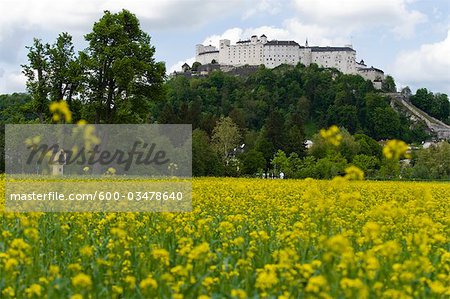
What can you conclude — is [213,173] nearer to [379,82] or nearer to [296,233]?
[296,233]

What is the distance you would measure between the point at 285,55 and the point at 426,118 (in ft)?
153

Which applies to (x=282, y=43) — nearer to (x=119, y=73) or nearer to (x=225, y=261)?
(x=119, y=73)

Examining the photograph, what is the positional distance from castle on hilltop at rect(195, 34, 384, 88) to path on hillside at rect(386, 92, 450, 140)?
46.7 feet

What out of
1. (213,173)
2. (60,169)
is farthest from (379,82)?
(60,169)

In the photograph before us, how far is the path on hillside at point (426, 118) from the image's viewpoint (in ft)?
545

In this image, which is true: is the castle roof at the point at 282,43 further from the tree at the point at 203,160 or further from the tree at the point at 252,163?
the tree at the point at 203,160

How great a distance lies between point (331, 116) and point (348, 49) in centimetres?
6194

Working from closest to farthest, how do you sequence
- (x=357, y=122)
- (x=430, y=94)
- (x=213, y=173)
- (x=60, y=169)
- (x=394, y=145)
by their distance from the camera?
(x=394, y=145) → (x=60, y=169) → (x=213, y=173) → (x=357, y=122) → (x=430, y=94)

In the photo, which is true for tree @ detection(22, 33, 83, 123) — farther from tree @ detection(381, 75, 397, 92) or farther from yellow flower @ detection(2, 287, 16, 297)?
tree @ detection(381, 75, 397, 92)

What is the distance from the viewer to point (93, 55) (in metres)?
40.7

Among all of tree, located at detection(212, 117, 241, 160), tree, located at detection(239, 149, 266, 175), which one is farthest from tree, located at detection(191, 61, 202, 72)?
tree, located at detection(239, 149, 266, 175)

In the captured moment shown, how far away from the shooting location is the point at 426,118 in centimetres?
17188

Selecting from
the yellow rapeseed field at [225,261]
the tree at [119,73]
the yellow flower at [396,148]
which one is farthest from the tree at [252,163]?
the yellow flower at [396,148]

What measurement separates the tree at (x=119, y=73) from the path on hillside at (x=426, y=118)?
13636 centimetres
